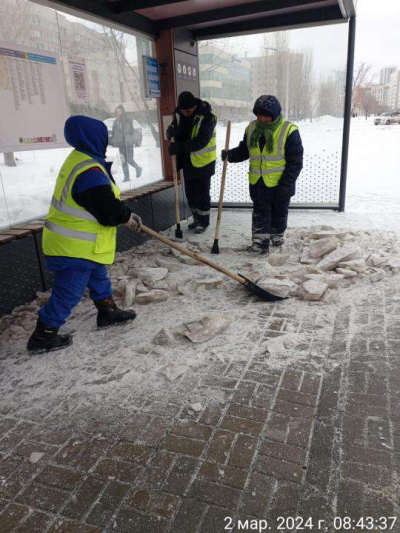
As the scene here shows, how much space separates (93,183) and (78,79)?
261cm

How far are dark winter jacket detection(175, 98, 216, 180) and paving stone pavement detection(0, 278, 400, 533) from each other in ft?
12.4

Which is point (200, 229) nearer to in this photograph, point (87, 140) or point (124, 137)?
point (124, 137)

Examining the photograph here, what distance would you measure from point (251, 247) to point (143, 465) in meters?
3.73

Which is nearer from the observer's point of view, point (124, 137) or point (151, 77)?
point (124, 137)

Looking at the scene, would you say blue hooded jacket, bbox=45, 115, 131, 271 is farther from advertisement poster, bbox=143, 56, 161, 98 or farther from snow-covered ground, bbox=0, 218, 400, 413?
advertisement poster, bbox=143, 56, 161, 98

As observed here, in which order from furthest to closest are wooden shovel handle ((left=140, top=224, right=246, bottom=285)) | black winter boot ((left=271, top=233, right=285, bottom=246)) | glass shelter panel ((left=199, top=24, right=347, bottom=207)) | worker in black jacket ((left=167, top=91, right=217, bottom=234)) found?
glass shelter panel ((left=199, top=24, right=347, bottom=207))
worker in black jacket ((left=167, top=91, right=217, bottom=234))
black winter boot ((left=271, top=233, right=285, bottom=246))
wooden shovel handle ((left=140, top=224, right=246, bottom=285))

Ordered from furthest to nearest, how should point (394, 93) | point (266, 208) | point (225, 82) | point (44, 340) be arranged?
point (394, 93) → point (225, 82) → point (266, 208) → point (44, 340)

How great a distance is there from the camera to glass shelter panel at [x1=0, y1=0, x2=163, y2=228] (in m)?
4.11

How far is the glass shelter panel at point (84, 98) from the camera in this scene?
13.5 feet

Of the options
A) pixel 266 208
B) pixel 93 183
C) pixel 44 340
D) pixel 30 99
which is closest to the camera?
pixel 93 183

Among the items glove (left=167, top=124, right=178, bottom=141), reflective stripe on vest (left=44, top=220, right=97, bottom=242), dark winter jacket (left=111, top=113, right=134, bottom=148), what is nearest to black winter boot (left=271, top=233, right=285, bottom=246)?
glove (left=167, top=124, right=178, bottom=141)

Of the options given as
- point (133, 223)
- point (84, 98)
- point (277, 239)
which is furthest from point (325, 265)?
point (84, 98)

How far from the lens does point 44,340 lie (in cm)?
326

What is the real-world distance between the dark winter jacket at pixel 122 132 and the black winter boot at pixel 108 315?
9.40 feet
